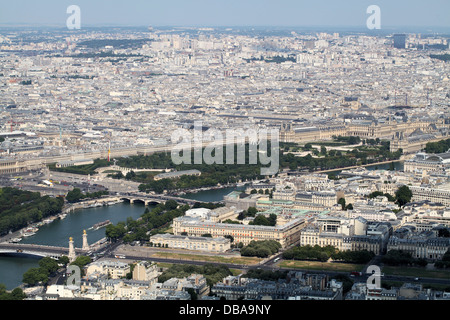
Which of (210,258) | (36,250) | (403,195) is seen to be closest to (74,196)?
(36,250)

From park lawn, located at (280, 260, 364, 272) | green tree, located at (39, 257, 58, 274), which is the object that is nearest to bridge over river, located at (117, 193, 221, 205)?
park lawn, located at (280, 260, 364, 272)

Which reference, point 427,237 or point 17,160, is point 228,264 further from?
point 17,160

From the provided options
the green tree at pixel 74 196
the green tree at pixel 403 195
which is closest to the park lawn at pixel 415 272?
the green tree at pixel 403 195

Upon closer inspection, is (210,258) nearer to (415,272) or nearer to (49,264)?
(49,264)

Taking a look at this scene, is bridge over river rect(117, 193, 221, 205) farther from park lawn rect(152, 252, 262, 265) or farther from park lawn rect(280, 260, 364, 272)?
park lawn rect(280, 260, 364, 272)

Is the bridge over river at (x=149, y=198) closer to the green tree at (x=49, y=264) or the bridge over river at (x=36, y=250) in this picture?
the bridge over river at (x=36, y=250)
